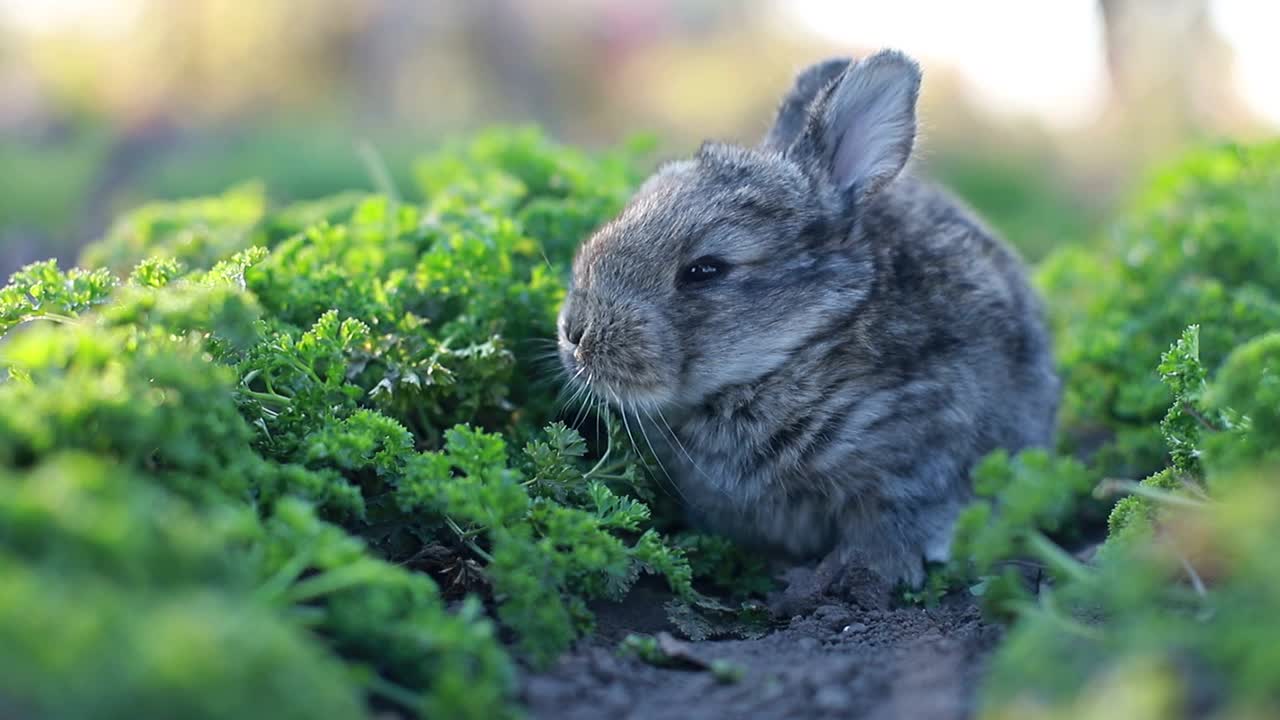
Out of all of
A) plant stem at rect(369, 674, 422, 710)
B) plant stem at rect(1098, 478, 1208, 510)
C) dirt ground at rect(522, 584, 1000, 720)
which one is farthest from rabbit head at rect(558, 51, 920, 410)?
plant stem at rect(369, 674, 422, 710)

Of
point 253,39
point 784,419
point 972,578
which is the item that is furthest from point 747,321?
point 253,39

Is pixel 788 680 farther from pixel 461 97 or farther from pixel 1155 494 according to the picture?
pixel 461 97

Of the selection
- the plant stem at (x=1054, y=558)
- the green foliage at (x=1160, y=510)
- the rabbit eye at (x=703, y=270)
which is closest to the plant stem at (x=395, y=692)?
the green foliage at (x=1160, y=510)

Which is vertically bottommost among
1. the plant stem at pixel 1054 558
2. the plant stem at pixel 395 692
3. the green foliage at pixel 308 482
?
the plant stem at pixel 1054 558

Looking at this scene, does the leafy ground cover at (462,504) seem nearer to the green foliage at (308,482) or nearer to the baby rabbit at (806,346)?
the green foliage at (308,482)

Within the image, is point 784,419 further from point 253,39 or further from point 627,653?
point 253,39

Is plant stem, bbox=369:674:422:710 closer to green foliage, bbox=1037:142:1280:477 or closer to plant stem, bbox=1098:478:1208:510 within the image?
plant stem, bbox=1098:478:1208:510

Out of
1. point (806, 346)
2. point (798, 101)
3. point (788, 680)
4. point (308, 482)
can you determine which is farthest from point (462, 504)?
point (798, 101)
